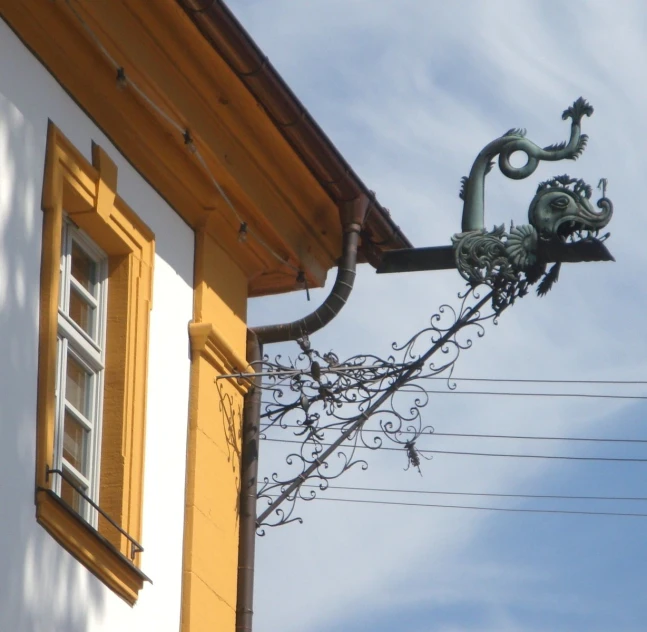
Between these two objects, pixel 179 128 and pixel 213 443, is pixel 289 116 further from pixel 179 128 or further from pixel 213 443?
pixel 213 443

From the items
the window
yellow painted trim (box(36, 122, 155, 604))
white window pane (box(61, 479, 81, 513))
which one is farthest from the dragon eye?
white window pane (box(61, 479, 81, 513))

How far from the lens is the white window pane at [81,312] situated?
30.5ft

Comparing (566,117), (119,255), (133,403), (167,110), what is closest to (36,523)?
(133,403)

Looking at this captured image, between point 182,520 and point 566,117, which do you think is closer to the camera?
point 182,520

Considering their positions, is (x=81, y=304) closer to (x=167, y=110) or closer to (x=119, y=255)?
(x=119, y=255)

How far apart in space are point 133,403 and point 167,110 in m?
1.60

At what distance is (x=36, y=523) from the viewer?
803 centimetres

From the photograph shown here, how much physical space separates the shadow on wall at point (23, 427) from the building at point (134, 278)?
0.04 feet

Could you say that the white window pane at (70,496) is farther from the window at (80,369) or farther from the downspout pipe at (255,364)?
the downspout pipe at (255,364)

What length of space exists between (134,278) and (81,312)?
39cm

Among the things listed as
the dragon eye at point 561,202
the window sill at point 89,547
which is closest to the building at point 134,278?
Result: the window sill at point 89,547

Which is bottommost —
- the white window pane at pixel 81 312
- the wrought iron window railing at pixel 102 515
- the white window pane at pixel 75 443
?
the wrought iron window railing at pixel 102 515

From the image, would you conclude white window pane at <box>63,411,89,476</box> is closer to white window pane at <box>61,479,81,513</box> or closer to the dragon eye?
white window pane at <box>61,479,81,513</box>

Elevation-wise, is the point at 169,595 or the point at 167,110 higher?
the point at 167,110
